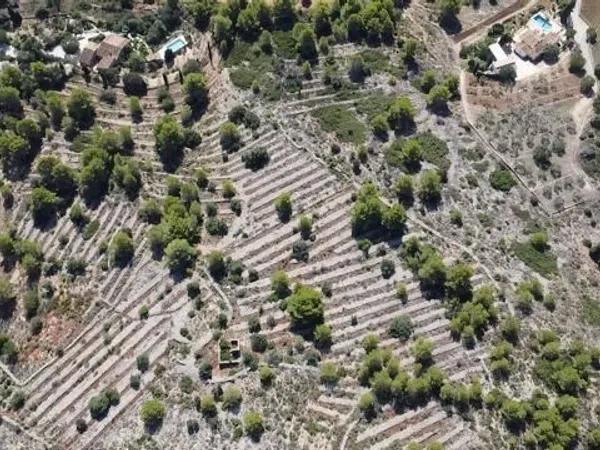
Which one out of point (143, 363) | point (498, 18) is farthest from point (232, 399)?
point (498, 18)

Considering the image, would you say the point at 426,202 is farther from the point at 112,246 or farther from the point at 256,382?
the point at 112,246

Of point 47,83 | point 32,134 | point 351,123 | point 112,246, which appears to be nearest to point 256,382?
point 112,246

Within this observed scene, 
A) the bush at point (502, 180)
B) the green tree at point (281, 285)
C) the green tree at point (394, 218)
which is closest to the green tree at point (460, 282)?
the green tree at point (394, 218)

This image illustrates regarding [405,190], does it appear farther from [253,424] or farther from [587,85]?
[253,424]

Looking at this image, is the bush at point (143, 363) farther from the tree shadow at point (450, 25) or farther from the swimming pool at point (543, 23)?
the swimming pool at point (543, 23)

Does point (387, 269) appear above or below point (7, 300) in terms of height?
above

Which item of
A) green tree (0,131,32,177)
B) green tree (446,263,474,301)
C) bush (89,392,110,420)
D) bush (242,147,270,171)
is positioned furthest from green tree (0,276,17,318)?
green tree (446,263,474,301)

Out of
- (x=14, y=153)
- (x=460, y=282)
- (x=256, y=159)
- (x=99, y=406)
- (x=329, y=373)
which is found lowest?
(x=99, y=406)

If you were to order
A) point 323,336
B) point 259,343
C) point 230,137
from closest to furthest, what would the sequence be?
point 323,336 < point 259,343 < point 230,137
